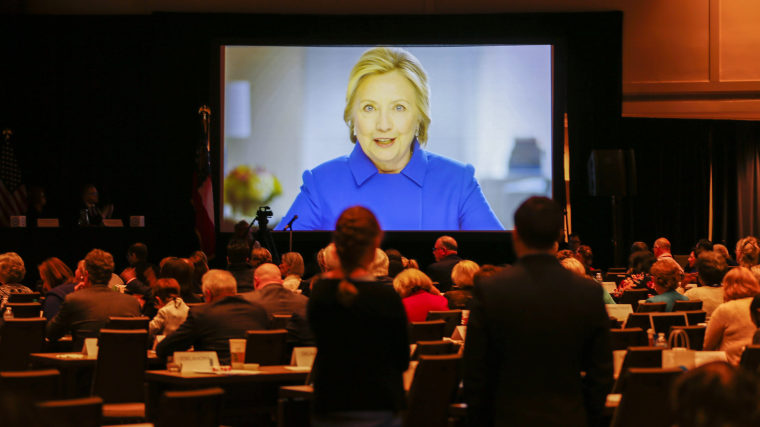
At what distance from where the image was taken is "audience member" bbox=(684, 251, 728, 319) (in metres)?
7.25

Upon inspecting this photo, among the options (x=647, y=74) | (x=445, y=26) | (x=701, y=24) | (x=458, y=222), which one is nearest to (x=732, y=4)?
(x=701, y=24)

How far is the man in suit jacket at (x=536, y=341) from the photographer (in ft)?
9.13

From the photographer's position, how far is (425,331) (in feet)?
18.2

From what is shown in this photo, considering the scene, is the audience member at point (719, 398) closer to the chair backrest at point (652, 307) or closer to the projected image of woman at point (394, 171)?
the chair backrest at point (652, 307)

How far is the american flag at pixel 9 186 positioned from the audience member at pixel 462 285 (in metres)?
8.39

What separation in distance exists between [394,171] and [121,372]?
8.22 meters

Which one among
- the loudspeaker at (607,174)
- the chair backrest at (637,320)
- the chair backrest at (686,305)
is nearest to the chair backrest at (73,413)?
the chair backrest at (637,320)

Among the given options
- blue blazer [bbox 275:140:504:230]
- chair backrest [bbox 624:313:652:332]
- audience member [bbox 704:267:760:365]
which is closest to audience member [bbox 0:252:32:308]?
chair backrest [bbox 624:313:652:332]

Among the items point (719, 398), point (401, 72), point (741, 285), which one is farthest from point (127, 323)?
point (401, 72)

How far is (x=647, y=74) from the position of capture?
15.3 metres

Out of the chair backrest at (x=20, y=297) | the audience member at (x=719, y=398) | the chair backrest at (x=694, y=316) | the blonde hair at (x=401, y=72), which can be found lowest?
the chair backrest at (x=694, y=316)

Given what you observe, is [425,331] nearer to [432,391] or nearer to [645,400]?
[432,391]

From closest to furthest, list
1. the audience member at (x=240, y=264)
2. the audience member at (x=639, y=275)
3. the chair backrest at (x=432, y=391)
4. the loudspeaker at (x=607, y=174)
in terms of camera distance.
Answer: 1. the chair backrest at (x=432, y=391)
2. the audience member at (x=240, y=264)
3. the audience member at (x=639, y=275)
4. the loudspeaker at (x=607, y=174)

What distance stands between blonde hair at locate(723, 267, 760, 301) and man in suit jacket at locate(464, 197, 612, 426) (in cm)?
306
